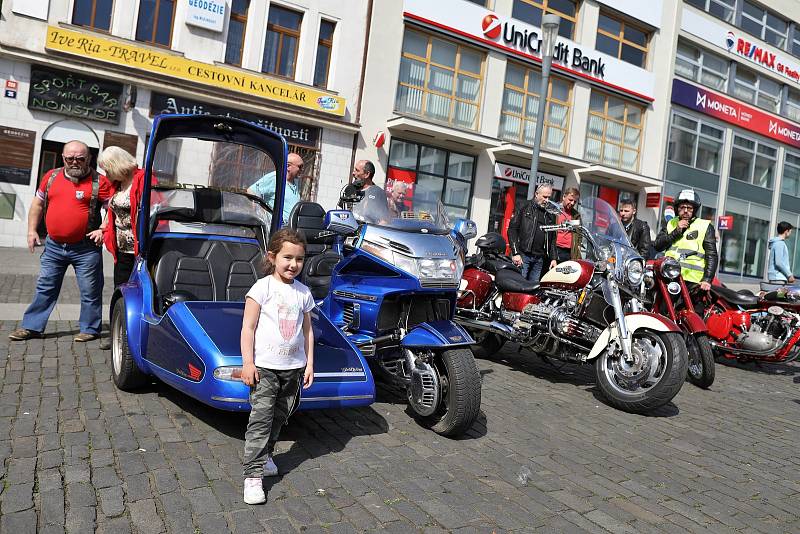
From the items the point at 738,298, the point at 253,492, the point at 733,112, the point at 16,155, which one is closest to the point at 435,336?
the point at 253,492

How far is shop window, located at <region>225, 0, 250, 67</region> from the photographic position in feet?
51.1

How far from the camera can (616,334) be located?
515 centimetres

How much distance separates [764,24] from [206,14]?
24264 millimetres

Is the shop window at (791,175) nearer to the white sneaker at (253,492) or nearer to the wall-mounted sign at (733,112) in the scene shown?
the wall-mounted sign at (733,112)

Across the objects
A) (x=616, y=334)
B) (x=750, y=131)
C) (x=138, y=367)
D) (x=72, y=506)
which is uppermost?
(x=750, y=131)

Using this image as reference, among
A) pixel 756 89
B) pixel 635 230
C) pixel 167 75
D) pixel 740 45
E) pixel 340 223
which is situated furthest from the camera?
pixel 756 89

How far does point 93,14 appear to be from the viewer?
46.1 ft

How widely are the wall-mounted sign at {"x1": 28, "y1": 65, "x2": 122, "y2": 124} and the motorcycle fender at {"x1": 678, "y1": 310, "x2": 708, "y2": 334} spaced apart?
42.1 feet

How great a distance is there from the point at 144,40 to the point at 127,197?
10.9 meters

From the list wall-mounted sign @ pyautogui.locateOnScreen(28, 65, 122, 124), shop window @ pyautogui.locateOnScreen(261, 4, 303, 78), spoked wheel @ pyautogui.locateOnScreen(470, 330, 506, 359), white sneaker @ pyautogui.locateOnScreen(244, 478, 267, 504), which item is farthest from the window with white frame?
white sneaker @ pyautogui.locateOnScreen(244, 478, 267, 504)

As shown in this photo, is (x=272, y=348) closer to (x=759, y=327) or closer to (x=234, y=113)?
(x=759, y=327)

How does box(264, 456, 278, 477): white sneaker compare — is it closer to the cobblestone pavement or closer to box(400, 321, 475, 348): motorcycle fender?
the cobblestone pavement

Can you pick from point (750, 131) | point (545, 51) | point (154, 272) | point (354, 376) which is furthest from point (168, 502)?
point (750, 131)

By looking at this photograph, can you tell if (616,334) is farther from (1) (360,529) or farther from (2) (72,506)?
(2) (72,506)
